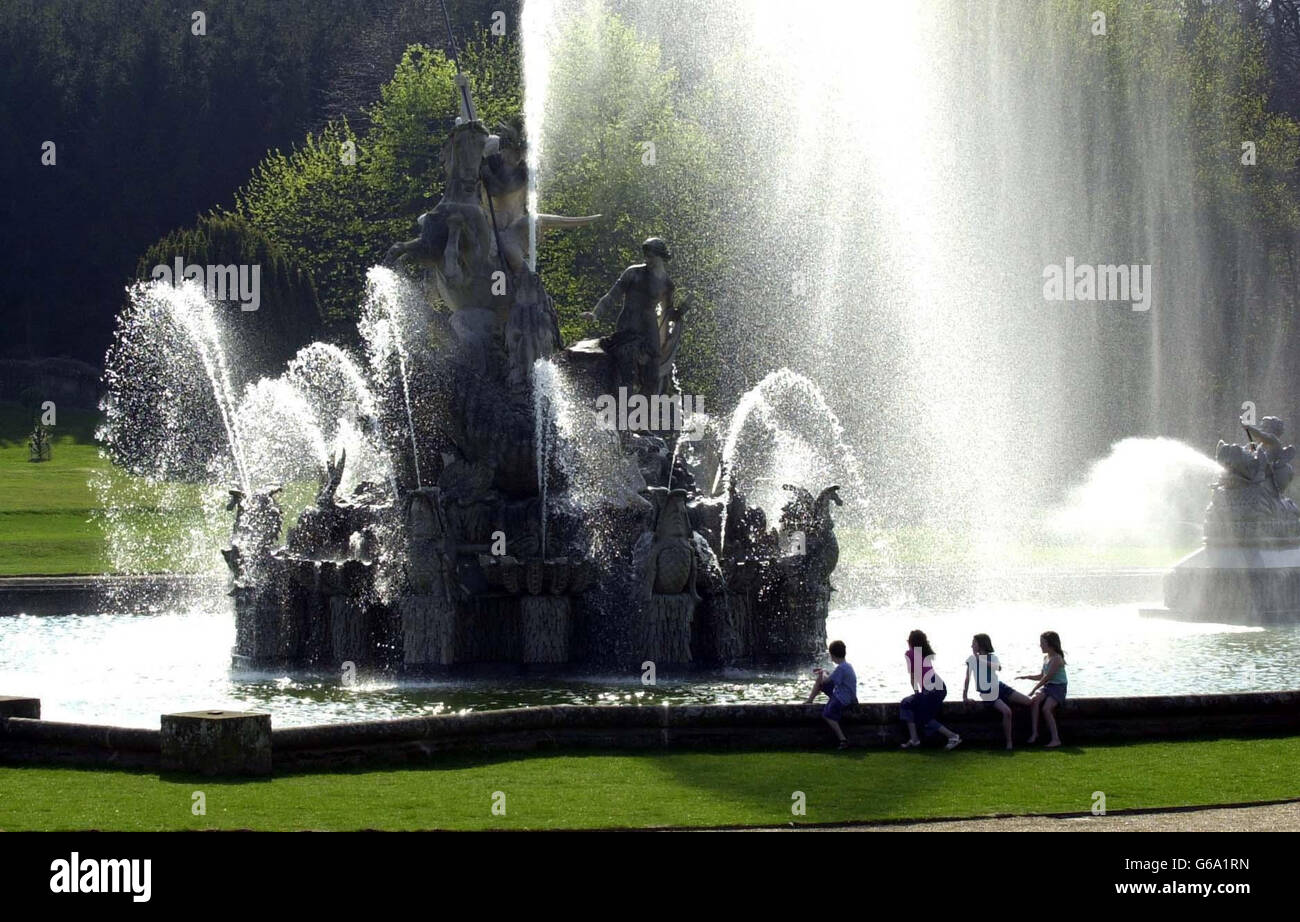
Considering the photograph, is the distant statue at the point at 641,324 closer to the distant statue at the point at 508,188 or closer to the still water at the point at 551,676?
the distant statue at the point at 508,188

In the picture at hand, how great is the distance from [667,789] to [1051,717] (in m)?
3.83

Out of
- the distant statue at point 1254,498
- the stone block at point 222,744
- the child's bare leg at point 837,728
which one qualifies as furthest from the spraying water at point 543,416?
the distant statue at point 1254,498

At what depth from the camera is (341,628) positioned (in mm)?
22062

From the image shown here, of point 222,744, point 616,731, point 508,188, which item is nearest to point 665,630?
point 616,731

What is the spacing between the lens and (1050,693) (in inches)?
598

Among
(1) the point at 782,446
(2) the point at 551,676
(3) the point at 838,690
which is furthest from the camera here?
(1) the point at 782,446

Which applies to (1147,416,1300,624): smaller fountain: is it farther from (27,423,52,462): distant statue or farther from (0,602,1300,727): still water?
(27,423,52,462): distant statue

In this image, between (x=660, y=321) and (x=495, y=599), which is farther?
(x=660, y=321)

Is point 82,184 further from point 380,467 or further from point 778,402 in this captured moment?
point 380,467

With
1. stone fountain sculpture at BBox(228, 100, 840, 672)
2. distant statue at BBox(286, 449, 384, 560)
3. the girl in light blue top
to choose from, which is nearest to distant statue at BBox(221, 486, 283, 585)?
stone fountain sculpture at BBox(228, 100, 840, 672)

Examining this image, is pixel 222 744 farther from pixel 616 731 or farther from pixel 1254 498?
pixel 1254 498

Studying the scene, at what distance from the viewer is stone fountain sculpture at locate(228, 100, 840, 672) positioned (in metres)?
21.5
